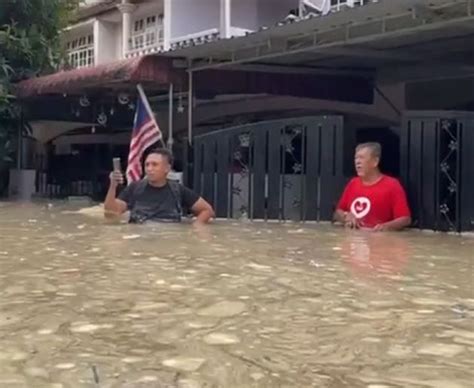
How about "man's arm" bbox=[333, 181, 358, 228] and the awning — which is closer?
"man's arm" bbox=[333, 181, 358, 228]

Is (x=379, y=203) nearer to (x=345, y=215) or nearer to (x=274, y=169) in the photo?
(x=345, y=215)

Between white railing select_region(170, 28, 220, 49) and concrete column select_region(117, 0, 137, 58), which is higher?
concrete column select_region(117, 0, 137, 58)

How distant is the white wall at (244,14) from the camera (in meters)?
20.0

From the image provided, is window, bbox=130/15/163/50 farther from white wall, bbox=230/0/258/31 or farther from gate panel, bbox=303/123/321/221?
gate panel, bbox=303/123/321/221

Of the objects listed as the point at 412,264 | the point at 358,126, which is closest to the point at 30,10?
the point at 358,126

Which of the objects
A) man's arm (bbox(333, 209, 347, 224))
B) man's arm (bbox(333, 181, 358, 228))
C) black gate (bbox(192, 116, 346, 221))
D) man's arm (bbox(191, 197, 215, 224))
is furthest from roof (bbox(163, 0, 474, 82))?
man's arm (bbox(191, 197, 215, 224))

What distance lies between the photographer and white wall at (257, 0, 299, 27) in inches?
803

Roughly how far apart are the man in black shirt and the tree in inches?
359

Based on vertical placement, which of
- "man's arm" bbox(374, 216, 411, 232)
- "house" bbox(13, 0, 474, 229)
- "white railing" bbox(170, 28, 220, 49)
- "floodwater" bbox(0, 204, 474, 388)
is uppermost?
"white railing" bbox(170, 28, 220, 49)

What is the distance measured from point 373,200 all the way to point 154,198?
7.38ft

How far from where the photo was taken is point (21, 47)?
19125 millimetres

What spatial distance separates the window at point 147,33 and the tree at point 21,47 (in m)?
2.69

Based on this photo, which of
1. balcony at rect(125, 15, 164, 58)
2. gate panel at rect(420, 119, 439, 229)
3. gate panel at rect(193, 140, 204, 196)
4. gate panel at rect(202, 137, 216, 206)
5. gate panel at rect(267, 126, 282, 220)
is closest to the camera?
gate panel at rect(420, 119, 439, 229)

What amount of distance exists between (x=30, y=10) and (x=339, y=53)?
9.22m
